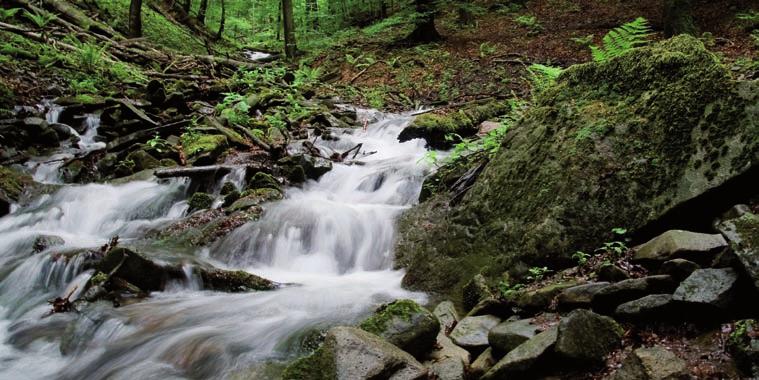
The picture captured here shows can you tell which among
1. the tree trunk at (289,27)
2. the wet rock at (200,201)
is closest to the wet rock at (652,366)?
the wet rock at (200,201)

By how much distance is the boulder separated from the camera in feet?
9.26

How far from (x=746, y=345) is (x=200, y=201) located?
720 centimetres

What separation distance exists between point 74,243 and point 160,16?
61.7 feet

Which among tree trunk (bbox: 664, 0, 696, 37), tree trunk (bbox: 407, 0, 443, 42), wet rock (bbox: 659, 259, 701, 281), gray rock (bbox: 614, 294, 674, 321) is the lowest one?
gray rock (bbox: 614, 294, 674, 321)

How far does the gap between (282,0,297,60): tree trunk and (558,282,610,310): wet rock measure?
19.5 metres

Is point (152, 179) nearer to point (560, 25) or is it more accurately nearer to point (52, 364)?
point (52, 364)

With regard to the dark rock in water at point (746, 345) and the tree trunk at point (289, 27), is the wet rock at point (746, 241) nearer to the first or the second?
the dark rock in water at point (746, 345)

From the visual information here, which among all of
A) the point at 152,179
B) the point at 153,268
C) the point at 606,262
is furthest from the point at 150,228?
the point at 606,262

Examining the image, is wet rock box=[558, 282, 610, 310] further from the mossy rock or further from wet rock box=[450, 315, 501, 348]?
the mossy rock

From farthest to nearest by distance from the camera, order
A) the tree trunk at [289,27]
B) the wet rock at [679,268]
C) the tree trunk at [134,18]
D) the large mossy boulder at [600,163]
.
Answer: the tree trunk at [289,27]
the tree trunk at [134,18]
the large mossy boulder at [600,163]
the wet rock at [679,268]

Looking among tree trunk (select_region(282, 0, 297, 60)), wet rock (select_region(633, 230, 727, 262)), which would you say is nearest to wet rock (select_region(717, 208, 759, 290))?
wet rock (select_region(633, 230, 727, 262))

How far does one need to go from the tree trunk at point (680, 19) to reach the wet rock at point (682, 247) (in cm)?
1061

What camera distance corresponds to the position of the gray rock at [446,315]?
384cm

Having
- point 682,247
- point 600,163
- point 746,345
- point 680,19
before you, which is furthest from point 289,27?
point 746,345
